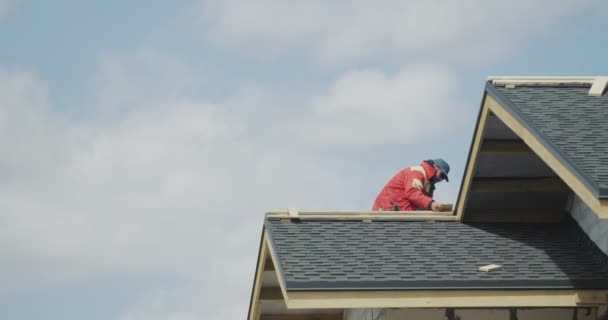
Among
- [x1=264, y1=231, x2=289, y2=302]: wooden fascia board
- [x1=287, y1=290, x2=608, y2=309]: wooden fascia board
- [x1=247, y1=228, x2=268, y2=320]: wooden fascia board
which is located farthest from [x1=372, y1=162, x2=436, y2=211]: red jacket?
[x1=287, y1=290, x2=608, y2=309]: wooden fascia board

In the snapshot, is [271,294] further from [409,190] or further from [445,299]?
[445,299]

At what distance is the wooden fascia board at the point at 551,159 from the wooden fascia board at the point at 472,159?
5.4 inches

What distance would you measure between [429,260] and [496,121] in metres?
2.03

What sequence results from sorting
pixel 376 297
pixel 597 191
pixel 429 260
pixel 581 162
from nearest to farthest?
pixel 597 191 < pixel 581 162 < pixel 376 297 < pixel 429 260

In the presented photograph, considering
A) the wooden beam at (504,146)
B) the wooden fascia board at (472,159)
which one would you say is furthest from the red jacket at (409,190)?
the wooden beam at (504,146)

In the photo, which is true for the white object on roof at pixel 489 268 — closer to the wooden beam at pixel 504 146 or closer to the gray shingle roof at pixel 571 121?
the gray shingle roof at pixel 571 121

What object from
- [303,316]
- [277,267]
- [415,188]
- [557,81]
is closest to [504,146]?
[557,81]

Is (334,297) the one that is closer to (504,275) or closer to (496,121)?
(504,275)

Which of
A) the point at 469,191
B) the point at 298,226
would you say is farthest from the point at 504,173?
the point at 298,226

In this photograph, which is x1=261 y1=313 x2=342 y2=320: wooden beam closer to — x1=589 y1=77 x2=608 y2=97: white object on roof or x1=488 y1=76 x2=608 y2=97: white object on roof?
x1=488 y1=76 x2=608 y2=97: white object on roof

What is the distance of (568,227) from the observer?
15.1 m

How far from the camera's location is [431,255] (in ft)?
46.1

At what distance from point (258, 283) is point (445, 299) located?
3643 millimetres

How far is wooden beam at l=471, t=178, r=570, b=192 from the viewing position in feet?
49.0
